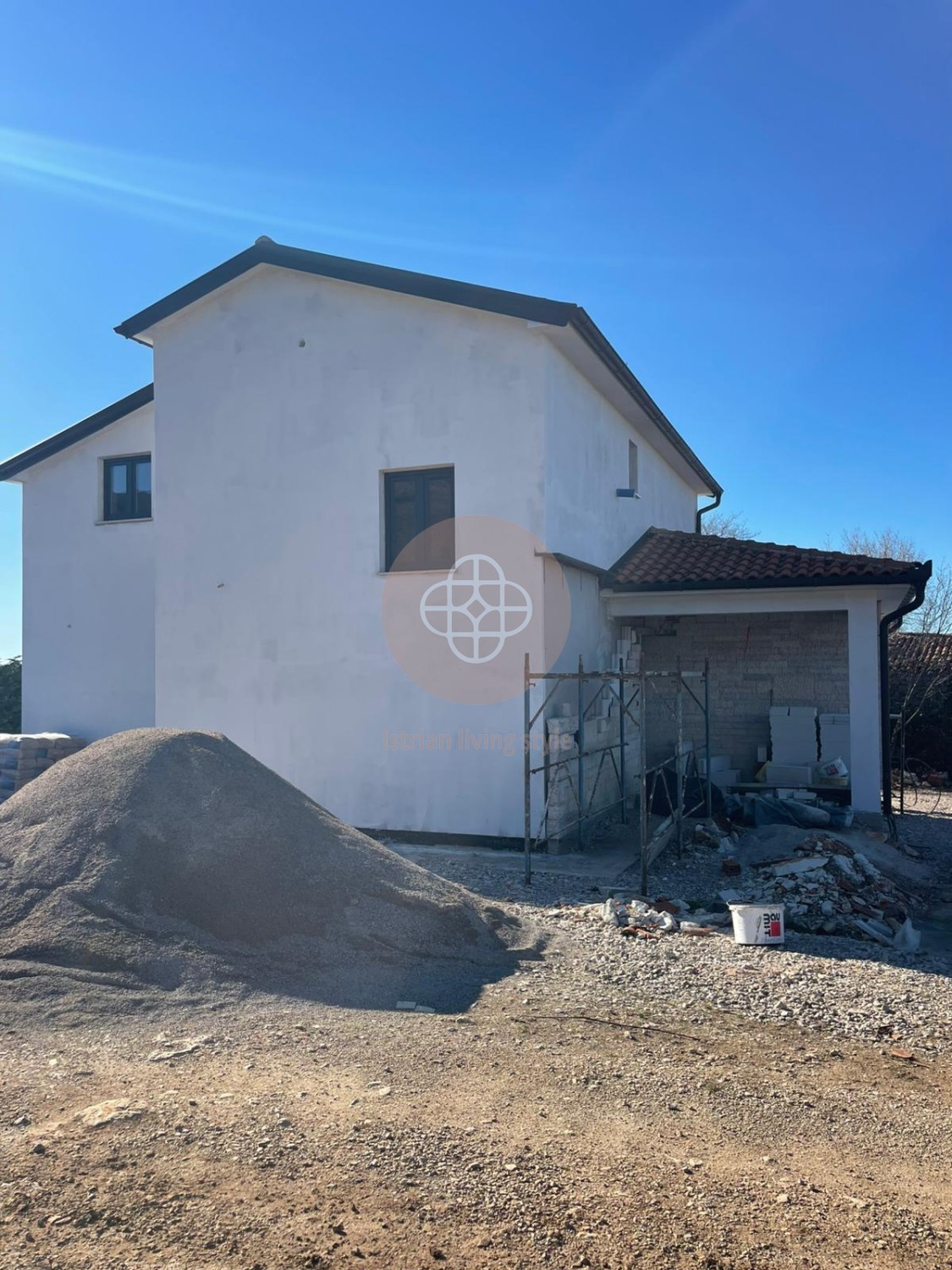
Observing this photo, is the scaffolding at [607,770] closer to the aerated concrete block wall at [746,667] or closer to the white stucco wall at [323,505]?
the white stucco wall at [323,505]

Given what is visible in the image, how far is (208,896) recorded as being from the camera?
6.74 meters

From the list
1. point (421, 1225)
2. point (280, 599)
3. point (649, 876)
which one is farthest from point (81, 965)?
point (280, 599)

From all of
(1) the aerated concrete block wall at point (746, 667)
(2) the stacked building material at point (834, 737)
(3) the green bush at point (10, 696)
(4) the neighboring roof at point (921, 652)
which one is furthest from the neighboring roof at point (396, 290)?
(4) the neighboring roof at point (921, 652)

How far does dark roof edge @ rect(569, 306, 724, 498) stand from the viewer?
35.8 ft

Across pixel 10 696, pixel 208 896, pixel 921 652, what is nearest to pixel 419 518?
pixel 208 896

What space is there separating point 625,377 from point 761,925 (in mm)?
8017

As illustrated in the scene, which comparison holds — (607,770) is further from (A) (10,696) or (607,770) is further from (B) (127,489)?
(A) (10,696)

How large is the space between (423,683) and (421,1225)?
26.6 ft

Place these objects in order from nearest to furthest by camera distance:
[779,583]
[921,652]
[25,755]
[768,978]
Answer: [768,978], [779,583], [25,755], [921,652]

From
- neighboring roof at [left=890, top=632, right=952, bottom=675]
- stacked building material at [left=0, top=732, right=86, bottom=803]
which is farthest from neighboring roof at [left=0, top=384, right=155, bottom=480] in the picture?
neighboring roof at [left=890, top=632, right=952, bottom=675]

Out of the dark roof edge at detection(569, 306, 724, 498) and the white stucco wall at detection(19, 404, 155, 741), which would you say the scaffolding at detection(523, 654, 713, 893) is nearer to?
the dark roof edge at detection(569, 306, 724, 498)

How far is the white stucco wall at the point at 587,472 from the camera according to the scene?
36.9 ft

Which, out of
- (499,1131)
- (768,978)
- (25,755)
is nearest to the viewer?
(499,1131)

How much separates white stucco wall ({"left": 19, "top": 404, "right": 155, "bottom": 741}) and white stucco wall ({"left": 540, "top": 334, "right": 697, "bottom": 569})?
24.6 ft
